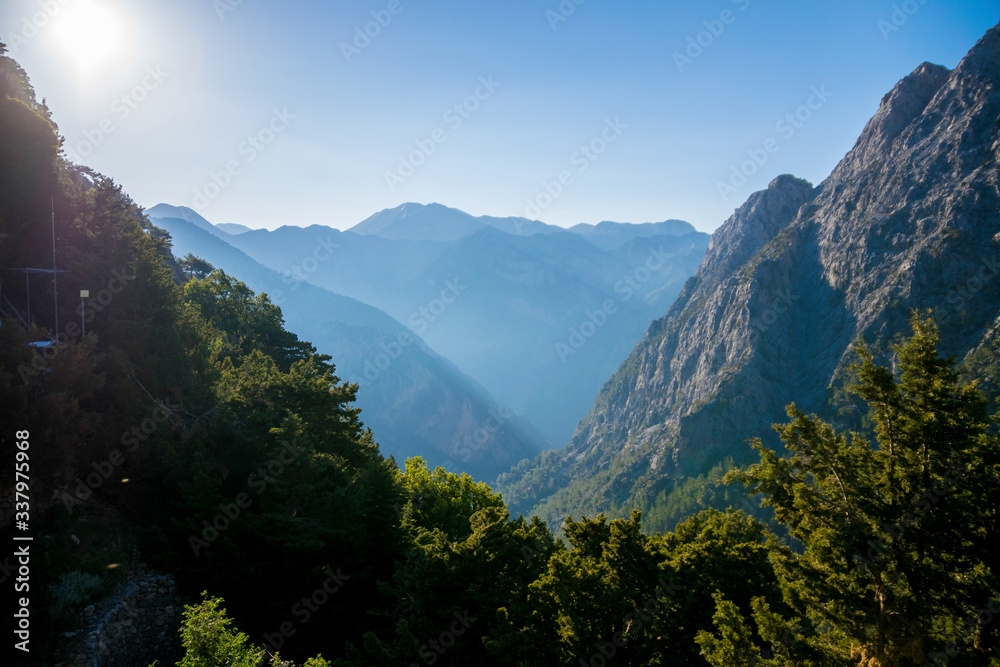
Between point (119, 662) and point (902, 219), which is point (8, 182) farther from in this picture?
point (902, 219)

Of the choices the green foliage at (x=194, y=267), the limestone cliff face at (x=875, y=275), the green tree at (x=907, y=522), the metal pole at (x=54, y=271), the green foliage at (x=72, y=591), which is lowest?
the green foliage at (x=72, y=591)

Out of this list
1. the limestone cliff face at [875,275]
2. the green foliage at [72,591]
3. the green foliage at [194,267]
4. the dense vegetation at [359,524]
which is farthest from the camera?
the limestone cliff face at [875,275]

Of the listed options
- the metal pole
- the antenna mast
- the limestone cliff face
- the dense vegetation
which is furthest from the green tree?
the limestone cliff face

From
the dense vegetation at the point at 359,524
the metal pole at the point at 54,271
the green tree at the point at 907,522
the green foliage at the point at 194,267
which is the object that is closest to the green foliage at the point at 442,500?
the dense vegetation at the point at 359,524

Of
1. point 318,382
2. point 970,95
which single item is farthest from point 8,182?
point 970,95

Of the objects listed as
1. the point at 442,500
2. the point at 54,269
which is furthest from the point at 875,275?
the point at 54,269

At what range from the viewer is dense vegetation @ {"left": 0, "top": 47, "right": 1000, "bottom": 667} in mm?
12578

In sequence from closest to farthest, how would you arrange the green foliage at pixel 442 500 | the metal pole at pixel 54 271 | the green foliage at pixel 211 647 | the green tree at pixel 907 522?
1. the green foliage at pixel 211 647
2. the green tree at pixel 907 522
3. the metal pole at pixel 54 271
4. the green foliage at pixel 442 500

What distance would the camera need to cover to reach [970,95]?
164125 millimetres

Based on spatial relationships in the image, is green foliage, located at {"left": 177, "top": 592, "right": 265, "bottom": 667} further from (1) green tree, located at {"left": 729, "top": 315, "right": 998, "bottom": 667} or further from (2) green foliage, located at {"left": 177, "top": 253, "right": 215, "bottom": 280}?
(2) green foliage, located at {"left": 177, "top": 253, "right": 215, "bottom": 280}

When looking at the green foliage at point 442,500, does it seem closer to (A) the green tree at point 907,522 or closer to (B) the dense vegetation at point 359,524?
(B) the dense vegetation at point 359,524

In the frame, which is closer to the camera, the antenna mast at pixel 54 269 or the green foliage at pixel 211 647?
the green foliage at pixel 211 647

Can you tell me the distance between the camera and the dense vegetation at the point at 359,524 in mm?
12578

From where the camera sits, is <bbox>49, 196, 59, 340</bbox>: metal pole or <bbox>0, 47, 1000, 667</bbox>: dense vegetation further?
<bbox>49, 196, 59, 340</bbox>: metal pole
